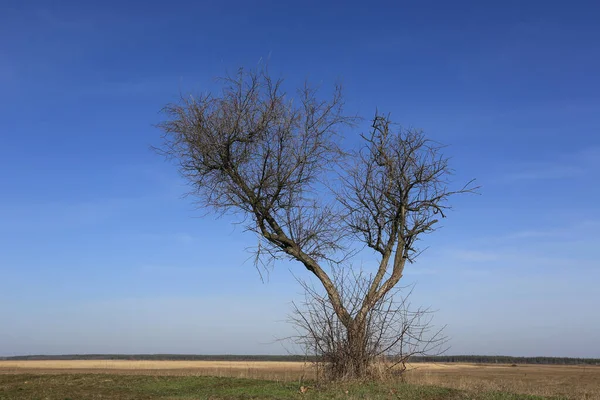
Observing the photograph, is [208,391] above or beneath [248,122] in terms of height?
beneath

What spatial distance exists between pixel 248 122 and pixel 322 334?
6.30 metres

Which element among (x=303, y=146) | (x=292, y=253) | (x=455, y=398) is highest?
(x=303, y=146)

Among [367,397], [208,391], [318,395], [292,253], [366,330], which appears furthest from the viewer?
[292,253]

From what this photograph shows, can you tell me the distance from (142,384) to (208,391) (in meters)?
3.23

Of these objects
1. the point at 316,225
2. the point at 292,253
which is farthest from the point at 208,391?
the point at 316,225

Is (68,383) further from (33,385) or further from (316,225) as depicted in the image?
(316,225)

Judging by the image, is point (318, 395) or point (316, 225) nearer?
point (318, 395)

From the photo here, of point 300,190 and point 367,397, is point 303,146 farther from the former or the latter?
point 367,397

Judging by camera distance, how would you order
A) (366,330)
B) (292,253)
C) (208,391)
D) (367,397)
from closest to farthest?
(367,397)
(208,391)
(366,330)
(292,253)

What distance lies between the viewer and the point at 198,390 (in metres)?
15.4

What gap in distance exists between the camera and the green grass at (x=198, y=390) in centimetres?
1305

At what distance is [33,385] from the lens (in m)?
16.9

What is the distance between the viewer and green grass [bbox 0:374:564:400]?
13047 mm

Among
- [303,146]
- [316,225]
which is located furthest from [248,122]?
[316,225]
